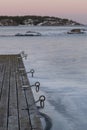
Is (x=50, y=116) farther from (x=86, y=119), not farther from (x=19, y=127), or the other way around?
(x=19, y=127)

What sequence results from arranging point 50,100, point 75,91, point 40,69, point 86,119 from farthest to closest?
point 40,69 → point 75,91 → point 50,100 → point 86,119

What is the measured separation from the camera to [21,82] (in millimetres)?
7715

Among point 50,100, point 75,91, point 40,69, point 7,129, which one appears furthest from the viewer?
point 40,69

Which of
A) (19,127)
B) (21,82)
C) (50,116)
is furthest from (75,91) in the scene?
(19,127)

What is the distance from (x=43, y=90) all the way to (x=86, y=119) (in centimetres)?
266

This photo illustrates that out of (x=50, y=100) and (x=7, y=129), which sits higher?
(x=7, y=129)

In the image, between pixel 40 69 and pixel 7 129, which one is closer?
pixel 7 129

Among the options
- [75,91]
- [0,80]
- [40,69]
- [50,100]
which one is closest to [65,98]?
[50,100]

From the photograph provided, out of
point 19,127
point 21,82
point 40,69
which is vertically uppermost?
point 19,127

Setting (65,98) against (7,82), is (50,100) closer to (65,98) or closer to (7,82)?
(65,98)

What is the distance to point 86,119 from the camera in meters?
6.21

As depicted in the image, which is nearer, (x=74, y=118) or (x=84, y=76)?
(x=74, y=118)

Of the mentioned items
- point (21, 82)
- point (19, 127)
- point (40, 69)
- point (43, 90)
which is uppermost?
point (19, 127)

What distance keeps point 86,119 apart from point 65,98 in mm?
1624
